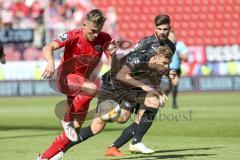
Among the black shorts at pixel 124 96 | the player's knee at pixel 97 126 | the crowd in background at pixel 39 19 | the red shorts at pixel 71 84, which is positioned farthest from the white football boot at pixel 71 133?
the crowd in background at pixel 39 19

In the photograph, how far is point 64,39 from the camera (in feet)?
27.8

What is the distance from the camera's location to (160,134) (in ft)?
45.3

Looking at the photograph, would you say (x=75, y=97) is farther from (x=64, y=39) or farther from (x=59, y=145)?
(x=64, y=39)

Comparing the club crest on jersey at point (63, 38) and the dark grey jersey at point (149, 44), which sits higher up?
the club crest on jersey at point (63, 38)

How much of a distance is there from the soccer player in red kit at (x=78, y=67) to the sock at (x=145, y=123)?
1.51 meters

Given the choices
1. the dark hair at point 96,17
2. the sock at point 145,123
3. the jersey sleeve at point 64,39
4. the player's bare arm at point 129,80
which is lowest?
the sock at point 145,123

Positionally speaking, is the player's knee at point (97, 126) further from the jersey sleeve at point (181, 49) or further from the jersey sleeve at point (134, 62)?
the jersey sleeve at point (181, 49)

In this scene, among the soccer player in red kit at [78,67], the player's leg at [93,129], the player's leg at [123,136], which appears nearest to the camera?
the soccer player in red kit at [78,67]

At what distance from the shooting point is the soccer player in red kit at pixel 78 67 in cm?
851

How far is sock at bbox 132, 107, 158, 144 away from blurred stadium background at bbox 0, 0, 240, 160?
126 centimetres

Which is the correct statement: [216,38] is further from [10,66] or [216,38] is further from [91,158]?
[91,158]

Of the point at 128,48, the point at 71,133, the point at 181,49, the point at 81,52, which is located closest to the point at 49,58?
the point at 81,52

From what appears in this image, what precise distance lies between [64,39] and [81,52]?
45 cm

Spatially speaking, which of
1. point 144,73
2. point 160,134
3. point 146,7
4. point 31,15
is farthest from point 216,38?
point 144,73
